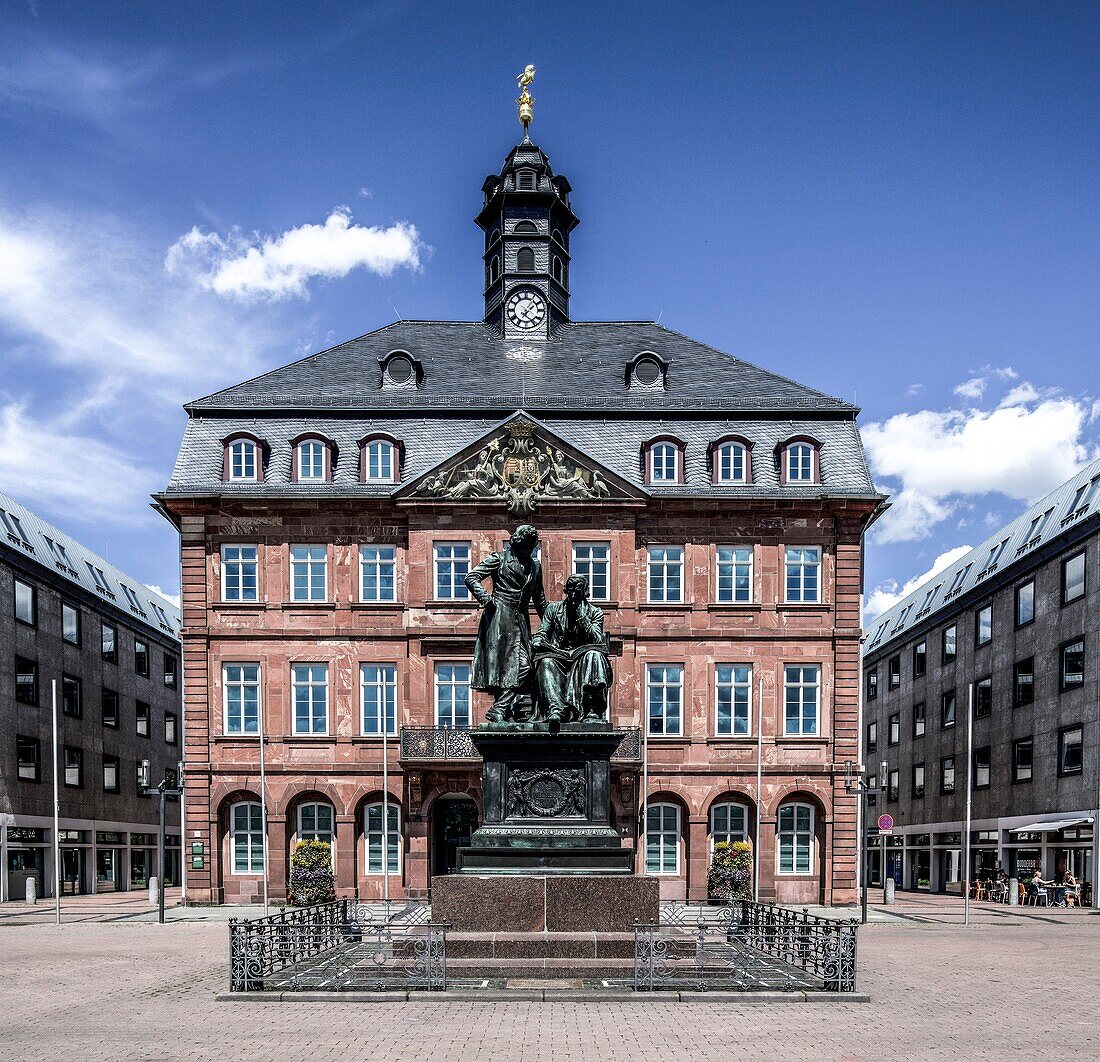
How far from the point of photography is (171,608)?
7738cm

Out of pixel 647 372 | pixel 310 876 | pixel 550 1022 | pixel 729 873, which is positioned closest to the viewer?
pixel 550 1022

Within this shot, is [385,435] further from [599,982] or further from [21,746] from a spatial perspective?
[599,982]

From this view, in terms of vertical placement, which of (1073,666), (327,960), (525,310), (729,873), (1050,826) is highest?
(525,310)

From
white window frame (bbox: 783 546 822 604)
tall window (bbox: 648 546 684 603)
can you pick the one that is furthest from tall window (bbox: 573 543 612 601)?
white window frame (bbox: 783 546 822 604)

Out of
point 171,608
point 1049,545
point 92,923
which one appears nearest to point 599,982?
point 92,923

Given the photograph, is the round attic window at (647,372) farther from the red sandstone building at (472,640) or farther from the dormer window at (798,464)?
the dormer window at (798,464)

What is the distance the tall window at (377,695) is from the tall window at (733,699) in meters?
10.2

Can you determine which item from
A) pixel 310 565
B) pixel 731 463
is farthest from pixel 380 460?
pixel 731 463

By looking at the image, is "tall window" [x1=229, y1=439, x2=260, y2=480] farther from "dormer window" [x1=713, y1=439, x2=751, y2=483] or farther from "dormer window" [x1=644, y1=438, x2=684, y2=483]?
"dormer window" [x1=713, y1=439, x2=751, y2=483]

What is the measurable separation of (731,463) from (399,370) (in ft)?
39.2

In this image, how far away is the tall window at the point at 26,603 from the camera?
164ft

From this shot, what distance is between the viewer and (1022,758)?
52.2 meters

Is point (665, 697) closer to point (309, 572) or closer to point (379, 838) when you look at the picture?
point (379, 838)

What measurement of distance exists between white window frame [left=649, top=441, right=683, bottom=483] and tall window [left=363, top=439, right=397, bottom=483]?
8353mm
